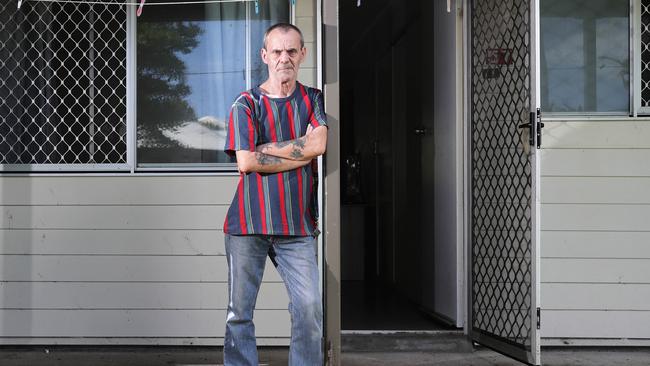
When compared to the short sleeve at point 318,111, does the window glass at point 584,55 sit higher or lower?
higher

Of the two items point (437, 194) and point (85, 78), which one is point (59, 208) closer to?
point (85, 78)

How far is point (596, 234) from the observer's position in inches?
175

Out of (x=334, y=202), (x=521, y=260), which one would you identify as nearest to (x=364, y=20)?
(x=521, y=260)

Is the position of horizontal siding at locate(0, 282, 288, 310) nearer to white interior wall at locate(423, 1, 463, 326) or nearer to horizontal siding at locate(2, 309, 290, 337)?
horizontal siding at locate(2, 309, 290, 337)

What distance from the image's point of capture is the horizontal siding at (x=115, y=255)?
14.5 ft

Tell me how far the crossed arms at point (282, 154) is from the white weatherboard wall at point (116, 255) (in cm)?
167

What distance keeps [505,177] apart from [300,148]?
1.84 metres

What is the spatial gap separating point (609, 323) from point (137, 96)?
3386mm

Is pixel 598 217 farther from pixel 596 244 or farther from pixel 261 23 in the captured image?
pixel 261 23

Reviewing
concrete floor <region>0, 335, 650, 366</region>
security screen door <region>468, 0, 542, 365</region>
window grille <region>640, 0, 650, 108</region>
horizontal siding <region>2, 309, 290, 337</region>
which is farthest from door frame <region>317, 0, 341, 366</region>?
window grille <region>640, 0, 650, 108</region>

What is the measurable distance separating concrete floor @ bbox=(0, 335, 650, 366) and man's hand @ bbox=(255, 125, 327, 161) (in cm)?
181

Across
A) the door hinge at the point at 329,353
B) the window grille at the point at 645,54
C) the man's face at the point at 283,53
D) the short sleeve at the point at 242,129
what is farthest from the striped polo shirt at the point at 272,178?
the window grille at the point at 645,54

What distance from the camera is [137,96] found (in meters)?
4.51

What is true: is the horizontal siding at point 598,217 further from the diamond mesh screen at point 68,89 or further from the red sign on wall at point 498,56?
the diamond mesh screen at point 68,89
